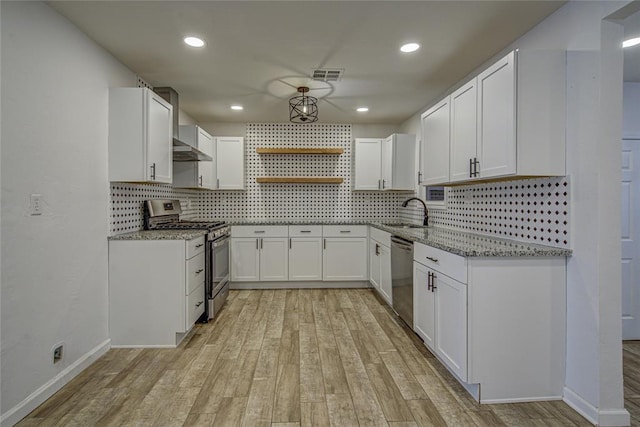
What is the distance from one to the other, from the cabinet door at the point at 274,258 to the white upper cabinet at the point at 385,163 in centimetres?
140

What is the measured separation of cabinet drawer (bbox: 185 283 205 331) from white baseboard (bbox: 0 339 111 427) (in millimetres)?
639

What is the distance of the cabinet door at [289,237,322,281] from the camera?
4594 mm

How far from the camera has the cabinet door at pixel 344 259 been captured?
4637 millimetres

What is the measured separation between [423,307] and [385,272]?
1.17m

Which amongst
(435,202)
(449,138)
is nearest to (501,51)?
(449,138)

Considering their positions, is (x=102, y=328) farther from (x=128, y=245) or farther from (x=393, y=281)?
(x=393, y=281)

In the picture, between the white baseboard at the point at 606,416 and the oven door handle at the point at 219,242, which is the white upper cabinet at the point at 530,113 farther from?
the oven door handle at the point at 219,242

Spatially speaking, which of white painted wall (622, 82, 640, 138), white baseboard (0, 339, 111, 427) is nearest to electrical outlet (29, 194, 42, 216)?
white baseboard (0, 339, 111, 427)

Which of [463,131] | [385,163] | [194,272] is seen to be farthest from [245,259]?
[463,131]

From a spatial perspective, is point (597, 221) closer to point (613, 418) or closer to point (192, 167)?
point (613, 418)

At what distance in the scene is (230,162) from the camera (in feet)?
15.9

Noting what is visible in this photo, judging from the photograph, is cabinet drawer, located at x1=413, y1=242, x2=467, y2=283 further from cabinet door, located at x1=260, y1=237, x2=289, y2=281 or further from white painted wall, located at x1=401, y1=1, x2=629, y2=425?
cabinet door, located at x1=260, y1=237, x2=289, y2=281

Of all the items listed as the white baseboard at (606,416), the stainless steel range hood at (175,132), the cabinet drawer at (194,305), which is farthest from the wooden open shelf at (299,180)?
the white baseboard at (606,416)

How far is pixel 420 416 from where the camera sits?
73.3 inches
